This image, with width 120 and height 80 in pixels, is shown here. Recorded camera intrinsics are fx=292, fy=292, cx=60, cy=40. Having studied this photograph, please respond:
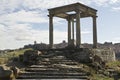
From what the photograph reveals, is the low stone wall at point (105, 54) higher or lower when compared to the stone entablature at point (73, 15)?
lower

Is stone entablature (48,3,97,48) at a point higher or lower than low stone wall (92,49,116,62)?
higher

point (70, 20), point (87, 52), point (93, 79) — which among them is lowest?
point (93, 79)

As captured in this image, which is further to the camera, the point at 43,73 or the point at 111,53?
the point at 111,53

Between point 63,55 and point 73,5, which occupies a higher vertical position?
point 73,5

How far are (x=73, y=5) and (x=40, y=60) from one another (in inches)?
333

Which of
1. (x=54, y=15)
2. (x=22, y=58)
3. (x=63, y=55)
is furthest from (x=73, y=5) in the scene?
(x=22, y=58)

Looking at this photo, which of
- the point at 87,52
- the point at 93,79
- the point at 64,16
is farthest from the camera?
the point at 64,16

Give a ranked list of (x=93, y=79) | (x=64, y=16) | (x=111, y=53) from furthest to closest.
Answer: (x=64, y=16)
(x=111, y=53)
(x=93, y=79)

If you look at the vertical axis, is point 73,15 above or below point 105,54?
above

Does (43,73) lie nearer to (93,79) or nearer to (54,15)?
(93,79)

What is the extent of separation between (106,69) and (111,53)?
9355 mm

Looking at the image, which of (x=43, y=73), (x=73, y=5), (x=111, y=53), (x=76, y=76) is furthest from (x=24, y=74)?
(x=111, y=53)

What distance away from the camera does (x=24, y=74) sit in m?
22.2

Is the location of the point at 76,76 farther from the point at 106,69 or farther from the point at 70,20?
the point at 70,20
